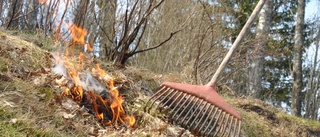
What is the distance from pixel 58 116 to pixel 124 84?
1140 millimetres

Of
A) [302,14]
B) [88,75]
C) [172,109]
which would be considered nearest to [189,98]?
[172,109]

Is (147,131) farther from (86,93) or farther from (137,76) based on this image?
(137,76)

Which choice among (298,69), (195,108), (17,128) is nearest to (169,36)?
(298,69)

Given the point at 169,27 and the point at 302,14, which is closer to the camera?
the point at 169,27

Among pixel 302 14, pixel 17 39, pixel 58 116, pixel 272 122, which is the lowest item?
pixel 272 122

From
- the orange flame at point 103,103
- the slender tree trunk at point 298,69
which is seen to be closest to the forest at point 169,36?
the slender tree trunk at point 298,69

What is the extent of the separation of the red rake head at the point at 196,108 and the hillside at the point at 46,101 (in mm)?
111

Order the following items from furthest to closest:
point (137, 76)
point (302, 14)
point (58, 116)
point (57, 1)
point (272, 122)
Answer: point (302, 14) → point (272, 122) → point (57, 1) → point (137, 76) → point (58, 116)

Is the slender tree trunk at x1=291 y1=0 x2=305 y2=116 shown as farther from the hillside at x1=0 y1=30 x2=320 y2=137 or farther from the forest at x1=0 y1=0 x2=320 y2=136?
the hillside at x1=0 y1=30 x2=320 y2=137

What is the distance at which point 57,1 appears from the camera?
4.97 metres

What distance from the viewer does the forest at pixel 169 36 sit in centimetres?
500

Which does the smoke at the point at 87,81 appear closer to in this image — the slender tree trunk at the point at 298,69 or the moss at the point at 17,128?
the moss at the point at 17,128

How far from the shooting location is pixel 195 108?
3.52 metres

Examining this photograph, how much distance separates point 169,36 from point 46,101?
6.47m
